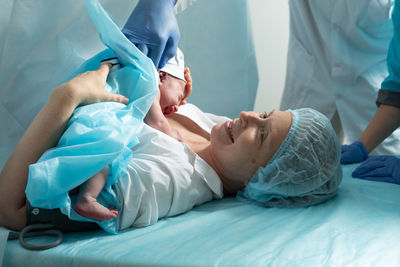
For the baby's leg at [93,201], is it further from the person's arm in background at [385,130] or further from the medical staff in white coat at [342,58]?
the medical staff in white coat at [342,58]

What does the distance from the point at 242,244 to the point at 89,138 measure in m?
0.50

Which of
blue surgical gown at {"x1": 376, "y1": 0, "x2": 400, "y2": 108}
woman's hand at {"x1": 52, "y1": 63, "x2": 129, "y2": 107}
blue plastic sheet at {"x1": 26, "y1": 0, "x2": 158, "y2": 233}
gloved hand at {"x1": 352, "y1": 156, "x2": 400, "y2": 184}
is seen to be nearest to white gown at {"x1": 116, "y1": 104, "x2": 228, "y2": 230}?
blue plastic sheet at {"x1": 26, "y1": 0, "x2": 158, "y2": 233}

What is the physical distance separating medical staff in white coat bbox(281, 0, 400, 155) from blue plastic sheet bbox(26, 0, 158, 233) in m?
1.40

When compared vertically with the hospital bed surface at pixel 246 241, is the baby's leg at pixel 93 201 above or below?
above

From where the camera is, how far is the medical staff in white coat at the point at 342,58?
7.80 feet

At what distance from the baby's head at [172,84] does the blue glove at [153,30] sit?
78mm

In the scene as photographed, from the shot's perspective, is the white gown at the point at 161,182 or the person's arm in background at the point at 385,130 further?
the person's arm in background at the point at 385,130

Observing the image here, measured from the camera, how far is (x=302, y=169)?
1.39 metres

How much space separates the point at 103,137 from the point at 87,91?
0.60 ft

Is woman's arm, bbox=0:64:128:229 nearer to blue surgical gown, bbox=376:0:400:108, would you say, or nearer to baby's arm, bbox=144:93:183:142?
baby's arm, bbox=144:93:183:142

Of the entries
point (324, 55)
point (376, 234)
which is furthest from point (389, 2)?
point (376, 234)

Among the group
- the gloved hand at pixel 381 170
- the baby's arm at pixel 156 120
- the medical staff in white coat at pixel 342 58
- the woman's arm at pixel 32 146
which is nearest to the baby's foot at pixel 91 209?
the woman's arm at pixel 32 146

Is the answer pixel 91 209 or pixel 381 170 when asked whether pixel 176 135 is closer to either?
pixel 91 209

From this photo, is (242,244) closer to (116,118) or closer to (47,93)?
(116,118)
